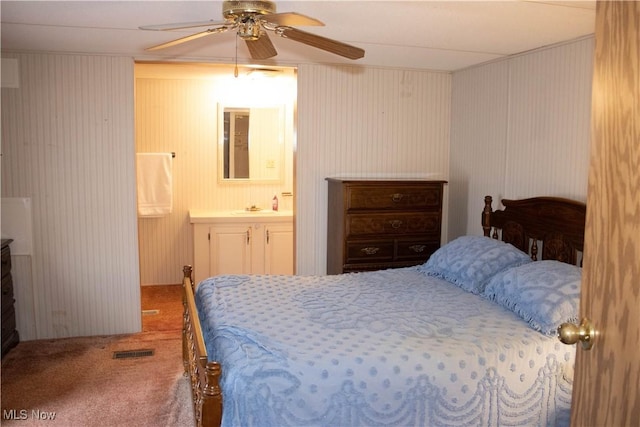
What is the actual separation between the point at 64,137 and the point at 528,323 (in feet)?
11.0

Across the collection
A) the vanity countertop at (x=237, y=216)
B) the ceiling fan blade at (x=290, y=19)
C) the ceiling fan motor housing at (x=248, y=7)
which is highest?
the ceiling fan motor housing at (x=248, y=7)

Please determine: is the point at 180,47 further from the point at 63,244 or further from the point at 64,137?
the point at 63,244

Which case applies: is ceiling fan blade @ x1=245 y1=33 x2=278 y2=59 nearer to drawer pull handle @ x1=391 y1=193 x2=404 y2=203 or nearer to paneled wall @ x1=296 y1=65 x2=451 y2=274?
paneled wall @ x1=296 y1=65 x2=451 y2=274

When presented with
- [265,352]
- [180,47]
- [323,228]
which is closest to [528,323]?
[265,352]

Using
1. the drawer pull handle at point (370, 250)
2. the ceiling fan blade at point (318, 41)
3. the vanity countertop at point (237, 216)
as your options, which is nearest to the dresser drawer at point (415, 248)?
the drawer pull handle at point (370, 250)

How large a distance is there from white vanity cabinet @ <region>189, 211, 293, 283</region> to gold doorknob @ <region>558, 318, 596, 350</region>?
4217 mm

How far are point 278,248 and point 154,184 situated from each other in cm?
137

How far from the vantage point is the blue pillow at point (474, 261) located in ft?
10.6

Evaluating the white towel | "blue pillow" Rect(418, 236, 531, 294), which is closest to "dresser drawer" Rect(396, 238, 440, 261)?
"blue pillow" Rect(418, 236, 531, 294)

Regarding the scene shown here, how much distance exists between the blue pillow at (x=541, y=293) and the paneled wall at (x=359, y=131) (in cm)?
181

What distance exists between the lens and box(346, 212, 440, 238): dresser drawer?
410 centimetres

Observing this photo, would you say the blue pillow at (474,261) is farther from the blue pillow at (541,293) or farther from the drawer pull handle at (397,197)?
the drawer pull handle at (397,197)

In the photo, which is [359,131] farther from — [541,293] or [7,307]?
[7,307]

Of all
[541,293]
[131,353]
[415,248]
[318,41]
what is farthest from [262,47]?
[131,353]
